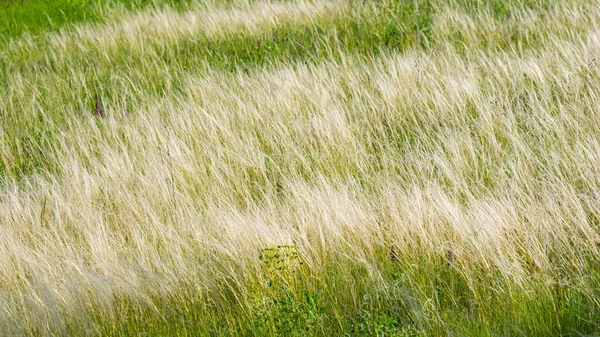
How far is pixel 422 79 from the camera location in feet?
14.3

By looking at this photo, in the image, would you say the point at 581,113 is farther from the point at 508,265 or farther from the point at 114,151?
the point at 114,151

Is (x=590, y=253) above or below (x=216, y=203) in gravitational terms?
below

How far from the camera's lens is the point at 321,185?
3096 mm

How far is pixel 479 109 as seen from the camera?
3.76 meters

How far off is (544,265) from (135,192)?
2.12 metres

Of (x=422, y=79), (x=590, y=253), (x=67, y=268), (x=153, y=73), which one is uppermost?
(x=153, y=73)

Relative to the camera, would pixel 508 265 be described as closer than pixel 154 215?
Yes

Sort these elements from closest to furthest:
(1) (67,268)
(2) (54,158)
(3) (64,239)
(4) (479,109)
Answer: (1) (67,268), (3) (64,239), (4) (479,109), (2) (54,158)

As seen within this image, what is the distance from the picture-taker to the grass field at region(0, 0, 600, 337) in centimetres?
233

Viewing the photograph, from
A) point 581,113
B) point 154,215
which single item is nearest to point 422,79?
point 581,113

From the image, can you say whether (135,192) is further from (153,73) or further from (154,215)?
(153,73)

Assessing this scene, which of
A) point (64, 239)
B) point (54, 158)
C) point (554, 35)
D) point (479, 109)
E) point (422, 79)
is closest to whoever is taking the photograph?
point (64, 239)

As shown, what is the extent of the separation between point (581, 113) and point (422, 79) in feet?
3.96

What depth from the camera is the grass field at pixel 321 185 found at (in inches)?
91.6
